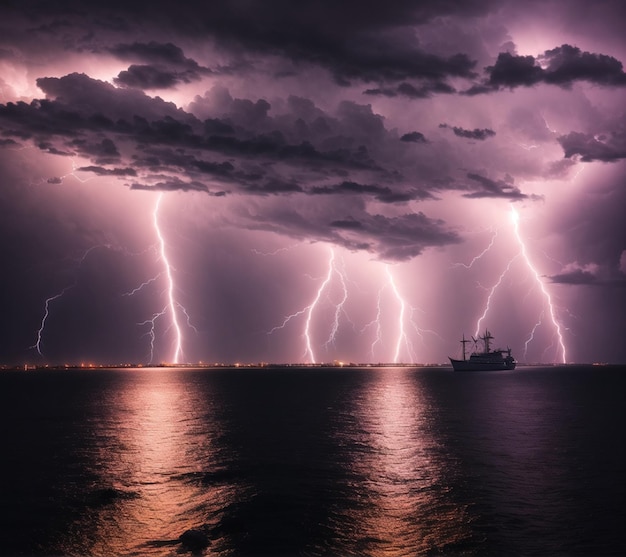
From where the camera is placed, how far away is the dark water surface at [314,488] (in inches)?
888

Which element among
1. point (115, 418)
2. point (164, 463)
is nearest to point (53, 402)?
point (115, 418)

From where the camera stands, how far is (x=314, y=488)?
3072 centimetres

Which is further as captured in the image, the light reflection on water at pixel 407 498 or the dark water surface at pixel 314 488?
the light reflection on water at pixel 407 498

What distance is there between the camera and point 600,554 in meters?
21.0

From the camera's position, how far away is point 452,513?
26094 millimetres

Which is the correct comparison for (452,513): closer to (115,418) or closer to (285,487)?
(285,487)

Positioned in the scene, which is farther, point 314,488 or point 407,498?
point 314,488

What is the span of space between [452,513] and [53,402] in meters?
76.9

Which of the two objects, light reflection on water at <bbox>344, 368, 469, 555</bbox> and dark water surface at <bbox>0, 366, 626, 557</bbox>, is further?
light reflection on water at <bbox>344, 368, 469, 555</bbox>

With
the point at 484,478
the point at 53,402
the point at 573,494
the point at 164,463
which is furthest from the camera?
the point at 53,402

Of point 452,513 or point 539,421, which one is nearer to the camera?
point 452,513

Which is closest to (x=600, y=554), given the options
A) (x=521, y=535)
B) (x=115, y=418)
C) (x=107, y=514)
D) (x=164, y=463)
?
(x=521, y=535)

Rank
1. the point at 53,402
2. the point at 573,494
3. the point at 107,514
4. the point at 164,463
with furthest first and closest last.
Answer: the point at 53,402
the point at 164,463
the point at 573,494
the point at 107,514

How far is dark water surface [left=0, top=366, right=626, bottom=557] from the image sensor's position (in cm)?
2256
